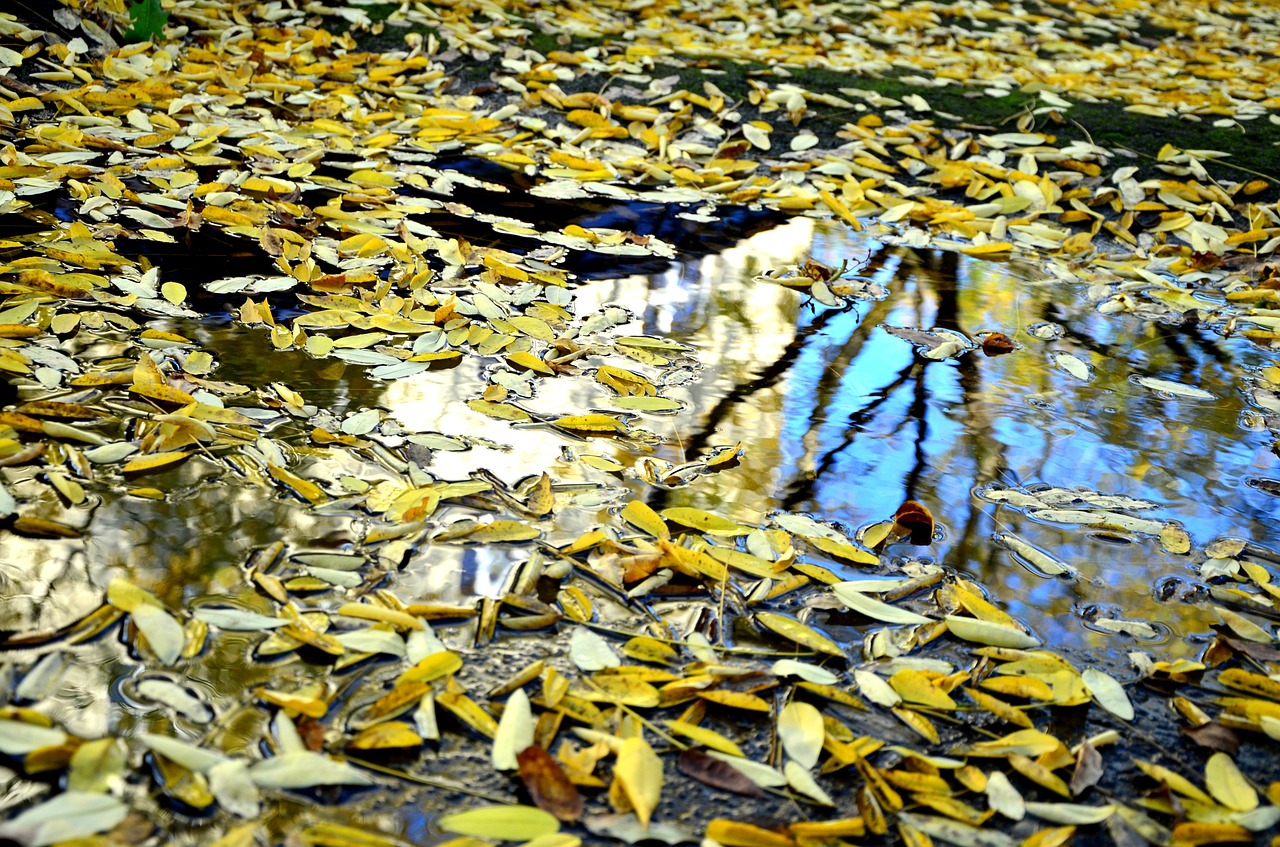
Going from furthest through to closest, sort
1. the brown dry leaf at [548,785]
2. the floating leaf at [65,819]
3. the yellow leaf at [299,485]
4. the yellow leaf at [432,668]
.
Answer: the yellow leaf at [299,485], the yellow leaf at [432,668], the brown dry leaf at [548,785], the floating leaf at [65,819]

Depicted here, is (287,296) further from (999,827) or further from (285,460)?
(999,827)

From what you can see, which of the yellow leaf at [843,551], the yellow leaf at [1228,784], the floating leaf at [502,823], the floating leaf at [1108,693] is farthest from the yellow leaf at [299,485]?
the yellow leaf at [1228,784]

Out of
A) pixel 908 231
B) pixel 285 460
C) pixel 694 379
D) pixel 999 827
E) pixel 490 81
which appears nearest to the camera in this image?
pixel 999 827

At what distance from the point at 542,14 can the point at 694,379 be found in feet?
8.04

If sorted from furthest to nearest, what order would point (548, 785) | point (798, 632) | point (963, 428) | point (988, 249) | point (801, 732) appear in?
point (988, 249) < point (963, 428) < point (798, 632) < point (801, 732) < point (548, 785)

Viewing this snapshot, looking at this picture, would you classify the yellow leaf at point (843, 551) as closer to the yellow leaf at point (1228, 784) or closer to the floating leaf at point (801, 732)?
the floating leaf at point (801, 732)

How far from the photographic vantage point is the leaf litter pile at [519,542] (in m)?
0.93

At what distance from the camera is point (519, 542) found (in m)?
1.26

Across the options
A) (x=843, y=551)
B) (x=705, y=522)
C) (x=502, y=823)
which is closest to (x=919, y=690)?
(x=843, y=551)

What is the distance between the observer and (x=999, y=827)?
95 cm

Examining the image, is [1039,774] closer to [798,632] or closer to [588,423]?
[798,632]

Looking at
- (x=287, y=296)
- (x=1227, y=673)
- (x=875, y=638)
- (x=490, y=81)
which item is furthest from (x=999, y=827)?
(x=490, y=81)

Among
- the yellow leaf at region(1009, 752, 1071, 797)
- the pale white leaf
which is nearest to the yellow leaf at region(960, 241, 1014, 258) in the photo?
the yellow leaf at region(1009, 752, 1071, 797)

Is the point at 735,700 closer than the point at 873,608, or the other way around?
the point at 735,700
